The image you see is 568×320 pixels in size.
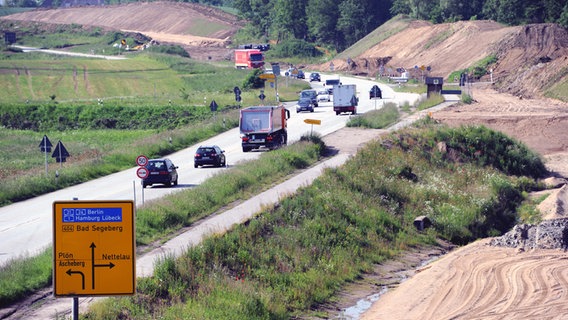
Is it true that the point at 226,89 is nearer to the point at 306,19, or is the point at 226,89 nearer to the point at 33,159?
the point at 33,159

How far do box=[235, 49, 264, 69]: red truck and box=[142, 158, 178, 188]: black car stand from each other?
88352 millimetres

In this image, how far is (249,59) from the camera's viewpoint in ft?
429

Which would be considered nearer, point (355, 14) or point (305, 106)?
point (305, 106)

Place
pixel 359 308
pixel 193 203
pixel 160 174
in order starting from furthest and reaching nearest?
pixel 160 174, pixel 193 203, pixel 359 308

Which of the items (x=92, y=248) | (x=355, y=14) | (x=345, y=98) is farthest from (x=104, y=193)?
(x=355, y=14)

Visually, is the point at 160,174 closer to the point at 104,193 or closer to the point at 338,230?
the point at 104,193

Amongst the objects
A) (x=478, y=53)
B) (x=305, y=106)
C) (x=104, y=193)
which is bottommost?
(x=104, y=193)

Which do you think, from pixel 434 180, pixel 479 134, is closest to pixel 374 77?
pixel 479 134

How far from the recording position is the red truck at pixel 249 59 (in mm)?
130250

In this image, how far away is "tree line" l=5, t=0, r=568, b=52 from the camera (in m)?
131

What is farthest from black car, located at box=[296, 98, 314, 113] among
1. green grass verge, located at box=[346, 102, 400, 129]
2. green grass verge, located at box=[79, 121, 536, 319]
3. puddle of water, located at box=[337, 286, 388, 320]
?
puddle of water, located at box=[337, 286, 388, 320]

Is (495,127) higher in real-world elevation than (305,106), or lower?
lower

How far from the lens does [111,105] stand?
84938 millimetres

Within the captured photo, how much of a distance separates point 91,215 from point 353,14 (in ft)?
509
